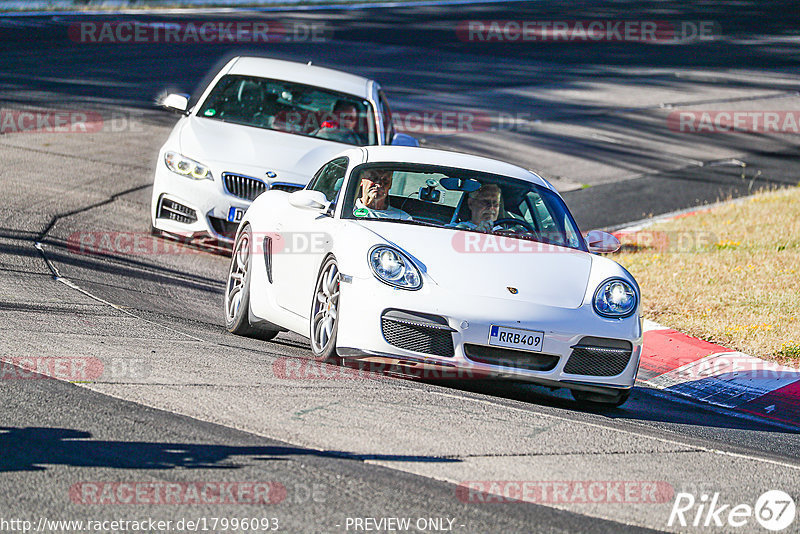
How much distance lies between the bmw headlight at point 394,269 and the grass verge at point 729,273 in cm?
375

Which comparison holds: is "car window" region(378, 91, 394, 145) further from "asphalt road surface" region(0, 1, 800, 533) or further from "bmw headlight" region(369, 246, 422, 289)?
"bmw headlight" region(369, 246, 422, 289)

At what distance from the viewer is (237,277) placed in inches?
346

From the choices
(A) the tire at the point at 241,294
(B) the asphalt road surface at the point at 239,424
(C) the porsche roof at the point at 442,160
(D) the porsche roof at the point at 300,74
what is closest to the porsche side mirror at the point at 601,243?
(C) the porsche roof at the point at 442,160

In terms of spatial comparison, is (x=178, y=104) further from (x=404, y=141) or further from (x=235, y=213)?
(x=404, y=141)

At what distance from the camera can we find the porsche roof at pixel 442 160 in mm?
8188

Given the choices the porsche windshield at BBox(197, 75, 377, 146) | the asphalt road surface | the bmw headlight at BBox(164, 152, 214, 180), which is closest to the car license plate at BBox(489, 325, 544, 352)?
the asphalt road surface

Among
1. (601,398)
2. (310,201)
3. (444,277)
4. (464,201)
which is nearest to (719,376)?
(601,398)

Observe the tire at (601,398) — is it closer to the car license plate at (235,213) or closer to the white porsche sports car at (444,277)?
the white porsche sports car at (444,277)

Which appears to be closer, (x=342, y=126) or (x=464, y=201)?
(x=464, y=201)

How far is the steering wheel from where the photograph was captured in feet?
26.2

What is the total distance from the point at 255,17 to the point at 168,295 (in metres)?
25.0

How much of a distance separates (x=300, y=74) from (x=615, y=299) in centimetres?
662

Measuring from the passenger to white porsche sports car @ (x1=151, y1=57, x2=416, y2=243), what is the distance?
1cm

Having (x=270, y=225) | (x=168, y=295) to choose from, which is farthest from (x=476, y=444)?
(x=168, y=295)
